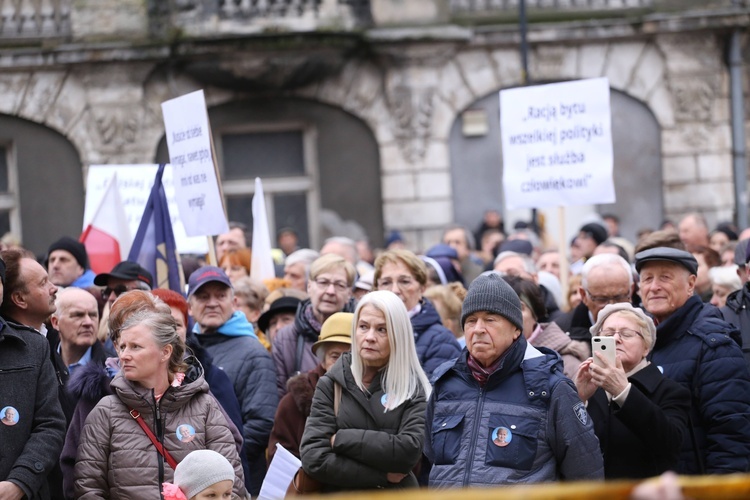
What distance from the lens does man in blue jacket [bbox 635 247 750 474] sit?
5980 millimetres

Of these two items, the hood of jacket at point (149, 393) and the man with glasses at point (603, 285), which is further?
the man with glasses at point (603, 285)

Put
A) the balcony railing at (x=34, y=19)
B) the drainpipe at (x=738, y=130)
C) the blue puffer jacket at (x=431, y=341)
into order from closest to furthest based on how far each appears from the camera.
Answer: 1. the blue puffer jacket at (x=431, y=341)
2. the balcony railing at (x=34, y=19)
3. the drainpipe at (x=738, y=130)

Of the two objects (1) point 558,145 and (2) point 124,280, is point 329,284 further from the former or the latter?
(1) point 558,145

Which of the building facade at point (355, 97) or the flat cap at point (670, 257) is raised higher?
the building facade at point (355, 97)

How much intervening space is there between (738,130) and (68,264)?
12710 millimetres

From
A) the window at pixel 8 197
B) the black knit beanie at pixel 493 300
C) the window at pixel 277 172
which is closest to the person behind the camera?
the black knit beanie at pixel 493 300

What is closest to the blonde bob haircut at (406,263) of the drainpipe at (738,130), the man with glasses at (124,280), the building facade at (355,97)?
the man with glasses at (124,280)

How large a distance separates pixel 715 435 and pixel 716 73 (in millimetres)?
14194

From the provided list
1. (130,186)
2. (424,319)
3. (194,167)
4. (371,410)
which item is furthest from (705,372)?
(130,186)

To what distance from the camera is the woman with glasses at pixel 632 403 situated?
5.69 meters

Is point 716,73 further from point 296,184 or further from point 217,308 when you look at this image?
point 217,308

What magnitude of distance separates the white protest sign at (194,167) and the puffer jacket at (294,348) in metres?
1.38

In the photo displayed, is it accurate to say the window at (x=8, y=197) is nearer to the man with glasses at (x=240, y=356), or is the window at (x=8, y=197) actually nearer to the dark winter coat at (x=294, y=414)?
the man with glasses at (x=240, y=356)

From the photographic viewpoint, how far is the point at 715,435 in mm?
6008
